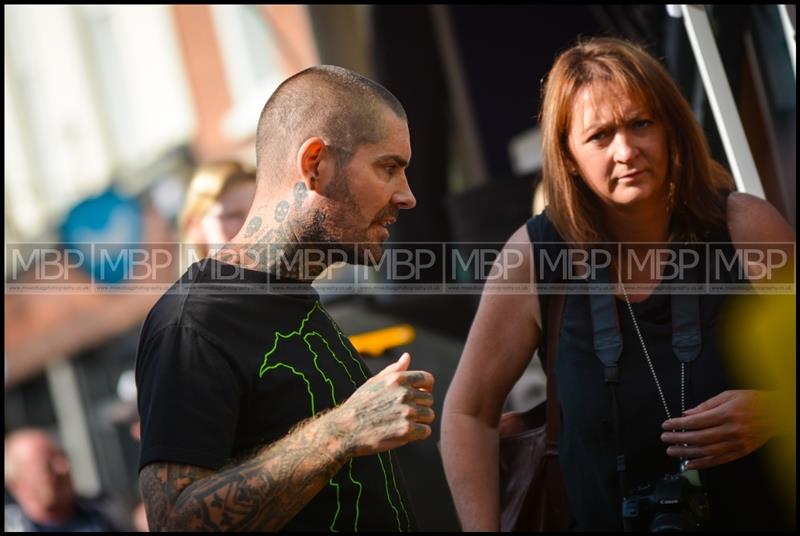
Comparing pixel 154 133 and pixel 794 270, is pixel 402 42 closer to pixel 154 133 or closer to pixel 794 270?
pixel 794 270

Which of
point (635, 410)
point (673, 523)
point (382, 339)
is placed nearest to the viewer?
point (673, 523)

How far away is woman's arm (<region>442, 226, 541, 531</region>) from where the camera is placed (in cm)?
247

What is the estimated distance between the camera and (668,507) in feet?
7.32

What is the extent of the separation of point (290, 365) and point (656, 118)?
1.00m

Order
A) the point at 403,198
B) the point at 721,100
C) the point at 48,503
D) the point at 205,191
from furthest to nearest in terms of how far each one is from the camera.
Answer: the point at 48,503 → the point at 205,191 → the point at 721,100 → the point at 403,198

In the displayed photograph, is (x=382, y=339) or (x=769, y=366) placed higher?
(x=382, y=339)

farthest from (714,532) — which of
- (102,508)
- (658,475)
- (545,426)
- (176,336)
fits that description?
(102,508)

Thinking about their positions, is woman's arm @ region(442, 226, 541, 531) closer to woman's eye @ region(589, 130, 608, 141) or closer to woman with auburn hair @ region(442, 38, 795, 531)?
woman with auburn hair @ region(442, 38, 795, 531)

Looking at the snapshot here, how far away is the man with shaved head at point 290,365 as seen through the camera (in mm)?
1761

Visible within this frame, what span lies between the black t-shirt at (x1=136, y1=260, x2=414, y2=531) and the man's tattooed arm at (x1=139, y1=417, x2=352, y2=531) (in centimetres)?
3

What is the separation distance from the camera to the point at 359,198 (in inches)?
79.9

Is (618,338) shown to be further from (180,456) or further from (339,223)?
(180,456)

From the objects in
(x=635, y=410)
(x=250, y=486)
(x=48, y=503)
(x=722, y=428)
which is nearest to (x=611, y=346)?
(x=635, y=410)

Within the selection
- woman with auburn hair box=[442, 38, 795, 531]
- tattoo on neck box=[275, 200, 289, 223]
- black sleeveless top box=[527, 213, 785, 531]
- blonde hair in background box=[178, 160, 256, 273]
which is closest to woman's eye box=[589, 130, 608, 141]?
woman with auburn hair box=[442, 38, 795, 531]
